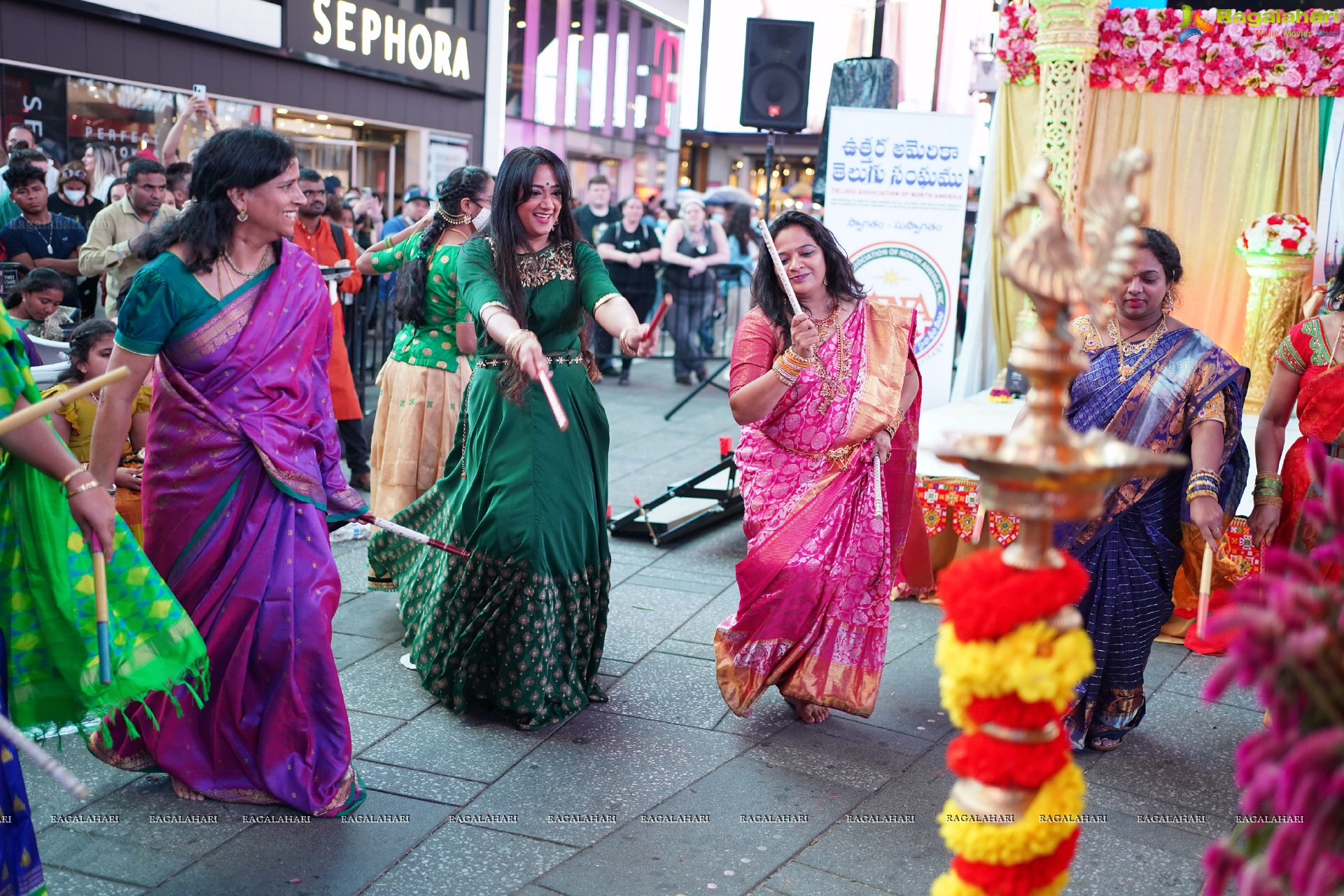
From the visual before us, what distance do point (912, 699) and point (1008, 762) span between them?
8.31ft

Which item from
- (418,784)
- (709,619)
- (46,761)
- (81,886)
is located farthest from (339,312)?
(46,761)

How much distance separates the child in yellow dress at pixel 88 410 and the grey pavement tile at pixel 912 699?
8.21 feet

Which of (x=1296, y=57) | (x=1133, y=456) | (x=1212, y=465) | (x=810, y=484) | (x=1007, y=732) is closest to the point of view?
(x=1133, y=456)

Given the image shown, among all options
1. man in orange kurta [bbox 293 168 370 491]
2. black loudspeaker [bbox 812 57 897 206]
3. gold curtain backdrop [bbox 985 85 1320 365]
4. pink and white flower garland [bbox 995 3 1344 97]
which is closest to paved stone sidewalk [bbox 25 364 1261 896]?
man in orange kurta [bbox 293 168 370 491]

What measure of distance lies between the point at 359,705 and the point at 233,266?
1502mm

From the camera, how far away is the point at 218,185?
2920 mm

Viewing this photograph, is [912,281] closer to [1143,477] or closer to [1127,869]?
[1143,477]

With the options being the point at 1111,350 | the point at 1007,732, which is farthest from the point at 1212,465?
the point at 1007,732

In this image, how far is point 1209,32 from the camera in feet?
23.7

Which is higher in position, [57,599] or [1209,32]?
[1209,32]

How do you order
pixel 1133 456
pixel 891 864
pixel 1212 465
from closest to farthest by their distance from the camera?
pixel 1133 456, pixel 891 864, pixel 1212 465

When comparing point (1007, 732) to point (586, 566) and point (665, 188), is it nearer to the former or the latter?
point (586, 566)

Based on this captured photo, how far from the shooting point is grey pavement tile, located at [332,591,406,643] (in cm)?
448

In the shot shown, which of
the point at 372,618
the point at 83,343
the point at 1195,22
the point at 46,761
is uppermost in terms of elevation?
the point at 1195,22
